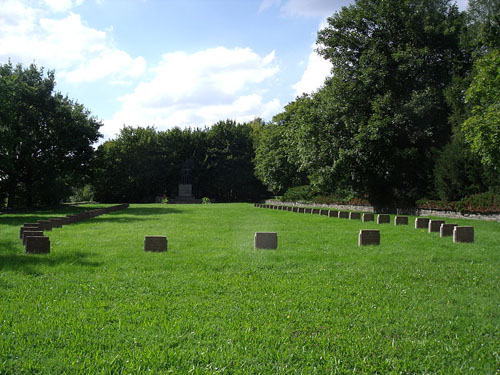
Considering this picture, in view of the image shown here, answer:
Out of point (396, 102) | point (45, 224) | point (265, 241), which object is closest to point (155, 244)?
point (265, 241)

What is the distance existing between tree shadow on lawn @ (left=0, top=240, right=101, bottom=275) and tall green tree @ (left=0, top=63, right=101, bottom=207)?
90.2 ft

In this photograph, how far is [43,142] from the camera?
38406 millimetres

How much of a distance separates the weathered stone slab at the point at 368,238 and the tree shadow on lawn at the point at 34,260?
730 centimetres

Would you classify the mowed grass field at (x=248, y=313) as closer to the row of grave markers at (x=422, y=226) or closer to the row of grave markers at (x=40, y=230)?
the row of grave markers at (x=40, y=230)

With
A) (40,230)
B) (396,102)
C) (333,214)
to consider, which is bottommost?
(40,230)

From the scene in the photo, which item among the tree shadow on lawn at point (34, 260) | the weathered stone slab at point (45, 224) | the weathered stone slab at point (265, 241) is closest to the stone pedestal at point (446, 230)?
the weathered stone slab at point (265, 241)

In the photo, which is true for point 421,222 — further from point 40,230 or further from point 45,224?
point 45,224

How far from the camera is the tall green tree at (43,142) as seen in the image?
3641cm

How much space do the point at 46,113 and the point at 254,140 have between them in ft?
133

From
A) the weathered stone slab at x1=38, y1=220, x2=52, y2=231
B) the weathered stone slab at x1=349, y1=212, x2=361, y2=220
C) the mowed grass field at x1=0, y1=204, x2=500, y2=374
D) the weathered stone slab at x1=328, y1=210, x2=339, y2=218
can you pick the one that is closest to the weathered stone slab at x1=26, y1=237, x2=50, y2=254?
the mowed grass field at x1=0, y1=204, x2=500, y2=374

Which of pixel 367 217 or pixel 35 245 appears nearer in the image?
pixel 35 245

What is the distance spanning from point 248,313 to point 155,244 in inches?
233

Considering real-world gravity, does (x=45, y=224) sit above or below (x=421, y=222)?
below

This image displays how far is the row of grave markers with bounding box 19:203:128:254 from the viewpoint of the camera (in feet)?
35.1
